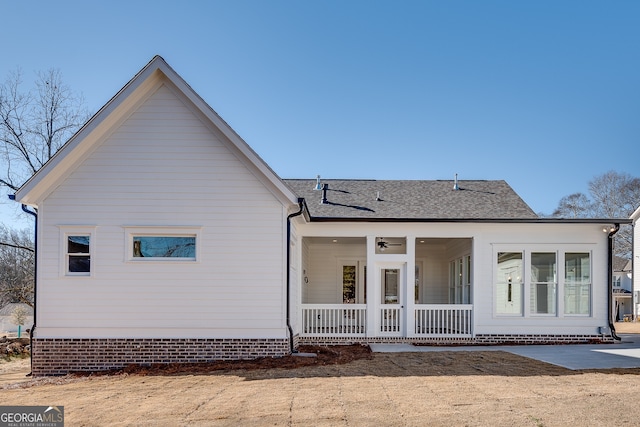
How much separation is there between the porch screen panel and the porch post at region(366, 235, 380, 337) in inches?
134

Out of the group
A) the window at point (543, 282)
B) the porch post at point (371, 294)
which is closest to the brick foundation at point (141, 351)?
the porch post at point (371, 294)

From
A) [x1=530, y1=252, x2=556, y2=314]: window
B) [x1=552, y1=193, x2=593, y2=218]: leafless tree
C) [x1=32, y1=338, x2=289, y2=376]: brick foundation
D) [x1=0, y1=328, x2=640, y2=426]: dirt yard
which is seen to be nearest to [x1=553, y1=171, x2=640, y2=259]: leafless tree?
[x1=552, y1=193, x2=593, y2=218]: leafless tree

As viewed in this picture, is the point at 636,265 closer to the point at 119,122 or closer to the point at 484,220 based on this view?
the point at 484,220

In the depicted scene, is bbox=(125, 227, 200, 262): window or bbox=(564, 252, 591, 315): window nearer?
bbox=(125, 227, 200, 262): window

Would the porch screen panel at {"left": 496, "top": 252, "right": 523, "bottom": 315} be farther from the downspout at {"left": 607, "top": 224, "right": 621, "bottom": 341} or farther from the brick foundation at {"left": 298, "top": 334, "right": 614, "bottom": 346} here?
the downspout at {"left": 607, "top": 224, "right": 621, "bottom": 341}

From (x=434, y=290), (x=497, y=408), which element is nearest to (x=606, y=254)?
(x=434, y=290)

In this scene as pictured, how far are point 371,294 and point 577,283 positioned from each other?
5.78 m

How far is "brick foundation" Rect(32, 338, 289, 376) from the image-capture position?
11.8m

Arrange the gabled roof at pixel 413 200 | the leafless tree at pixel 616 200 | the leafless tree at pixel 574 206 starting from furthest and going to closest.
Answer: the leafless tree at pixel 574 206
the leafless tree at pixel 616 200
the gabled roof at pixel 413 200

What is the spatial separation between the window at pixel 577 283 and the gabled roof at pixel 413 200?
5.45ft

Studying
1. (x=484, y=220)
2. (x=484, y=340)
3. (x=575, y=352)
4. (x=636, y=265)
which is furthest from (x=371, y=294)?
(x=636, y=265)

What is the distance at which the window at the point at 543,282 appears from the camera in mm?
15016

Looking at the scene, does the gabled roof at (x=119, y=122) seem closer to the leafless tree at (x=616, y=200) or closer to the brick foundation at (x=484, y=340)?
the brick foundation at (x=484, y=340)

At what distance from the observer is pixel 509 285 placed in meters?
15.1
